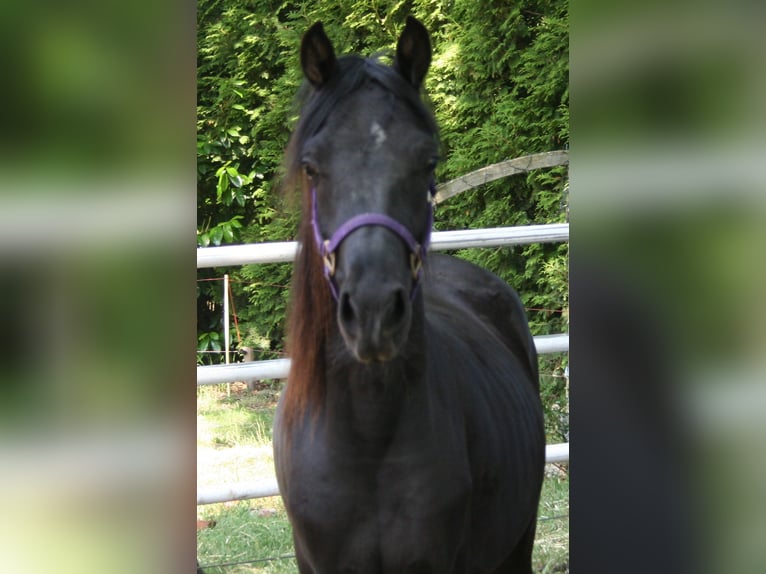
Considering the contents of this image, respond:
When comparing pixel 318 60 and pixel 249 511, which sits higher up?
pixel 318 60

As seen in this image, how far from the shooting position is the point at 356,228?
1340 mm

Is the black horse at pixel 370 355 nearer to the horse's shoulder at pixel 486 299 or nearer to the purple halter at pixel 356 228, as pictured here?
the purple halter at pixel 356 228

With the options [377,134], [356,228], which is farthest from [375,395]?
[377,134]

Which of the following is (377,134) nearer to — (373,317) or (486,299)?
(373,317)

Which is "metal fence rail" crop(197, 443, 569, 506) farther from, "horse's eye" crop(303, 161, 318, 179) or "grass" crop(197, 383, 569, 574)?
"horse's eye" crop(303, 161, 318, 179)

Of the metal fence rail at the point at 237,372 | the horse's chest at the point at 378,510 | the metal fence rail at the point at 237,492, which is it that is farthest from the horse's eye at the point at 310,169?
the metal fence rail at the point at 237,492

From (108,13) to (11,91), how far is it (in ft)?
0.31

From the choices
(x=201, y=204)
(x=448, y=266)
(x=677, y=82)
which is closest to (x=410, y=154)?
(x=677, y=82)

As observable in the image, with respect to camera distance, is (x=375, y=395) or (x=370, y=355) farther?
(x=375, y=395)

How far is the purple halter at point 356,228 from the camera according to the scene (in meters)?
1.34

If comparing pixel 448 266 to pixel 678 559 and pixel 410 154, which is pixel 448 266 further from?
pixel 678 559

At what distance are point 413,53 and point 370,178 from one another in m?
0.33

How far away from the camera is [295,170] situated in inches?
62.7

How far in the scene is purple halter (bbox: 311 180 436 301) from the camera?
1.34m
